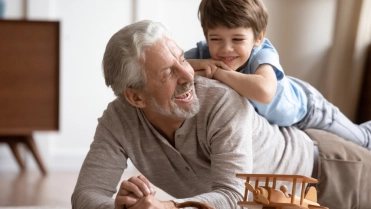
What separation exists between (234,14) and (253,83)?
0.75 feet

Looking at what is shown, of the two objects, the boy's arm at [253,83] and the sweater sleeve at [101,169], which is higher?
the boy's arm at [253,83]

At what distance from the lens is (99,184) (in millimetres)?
1908

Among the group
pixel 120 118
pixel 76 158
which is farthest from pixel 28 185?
pixel 120 118

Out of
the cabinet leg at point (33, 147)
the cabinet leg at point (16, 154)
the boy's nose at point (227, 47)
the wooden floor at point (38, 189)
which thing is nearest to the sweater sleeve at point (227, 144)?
the boy's nose at point (227, 47)

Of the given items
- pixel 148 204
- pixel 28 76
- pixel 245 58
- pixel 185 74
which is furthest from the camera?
pixel 28 76

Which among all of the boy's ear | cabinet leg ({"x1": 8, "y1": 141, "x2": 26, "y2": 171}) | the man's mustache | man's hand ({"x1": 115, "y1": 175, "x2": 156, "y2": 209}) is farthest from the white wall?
man's hand ({"x1": 115, "y1": 175, "x2": 156, "y2": 209})

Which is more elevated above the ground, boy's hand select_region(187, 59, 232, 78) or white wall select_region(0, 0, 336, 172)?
boy's hand select_region(187, 59, 232, 78)

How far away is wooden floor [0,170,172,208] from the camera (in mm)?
3293

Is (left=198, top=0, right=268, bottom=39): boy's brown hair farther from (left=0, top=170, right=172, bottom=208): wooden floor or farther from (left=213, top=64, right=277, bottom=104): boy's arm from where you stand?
(left=0, top=170, right=172, bottom=208): wooden floor

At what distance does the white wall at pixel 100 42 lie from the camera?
459cm

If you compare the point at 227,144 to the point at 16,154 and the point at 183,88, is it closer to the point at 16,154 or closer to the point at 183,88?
the point at 183,88

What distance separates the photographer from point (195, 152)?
6.46 ft

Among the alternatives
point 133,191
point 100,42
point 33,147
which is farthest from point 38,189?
point 133,191

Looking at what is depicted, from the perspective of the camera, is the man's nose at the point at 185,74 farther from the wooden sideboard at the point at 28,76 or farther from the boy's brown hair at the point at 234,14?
the wooden sideboard at the point at 28,76
